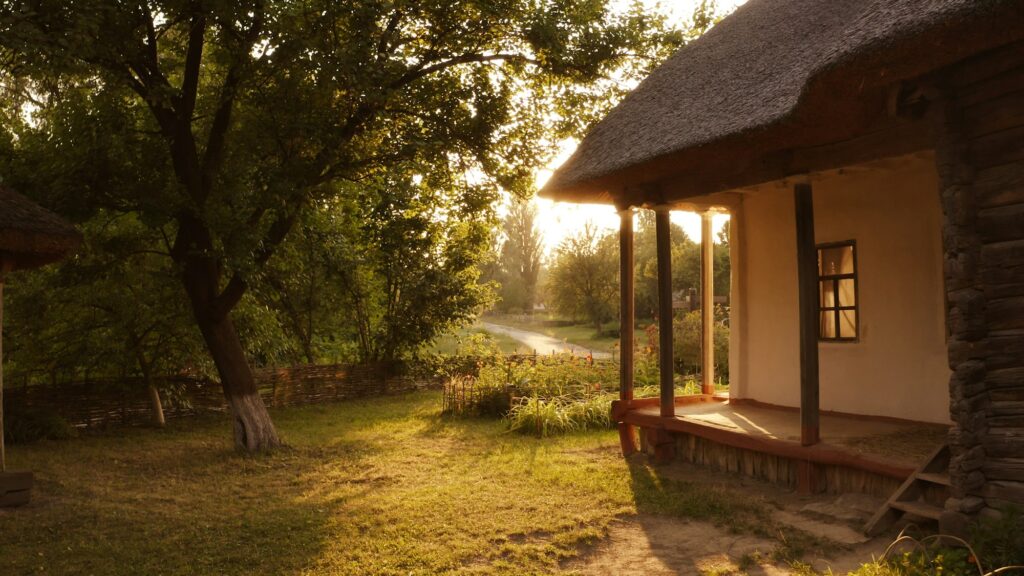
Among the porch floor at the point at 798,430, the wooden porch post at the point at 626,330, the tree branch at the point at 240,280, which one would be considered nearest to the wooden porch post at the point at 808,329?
the porch floor at the point at 798,430

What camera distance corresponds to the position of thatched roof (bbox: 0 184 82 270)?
733 centimetres

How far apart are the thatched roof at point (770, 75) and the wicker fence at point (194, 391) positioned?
26.8 feet

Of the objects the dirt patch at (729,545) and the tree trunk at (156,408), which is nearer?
the dirt patch at (729,545)

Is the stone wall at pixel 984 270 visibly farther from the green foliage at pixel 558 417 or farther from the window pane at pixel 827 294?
the green foliage at pixel 558 417

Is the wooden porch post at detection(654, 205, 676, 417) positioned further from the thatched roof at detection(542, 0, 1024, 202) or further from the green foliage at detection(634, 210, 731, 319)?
the green foliage at detection(634, 210, 731, 319)

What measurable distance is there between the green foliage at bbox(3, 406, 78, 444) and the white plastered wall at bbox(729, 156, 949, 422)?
33.5 feet

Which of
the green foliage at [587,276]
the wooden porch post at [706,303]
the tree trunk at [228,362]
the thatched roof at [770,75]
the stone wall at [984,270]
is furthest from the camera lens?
the green foliage at [587,276]

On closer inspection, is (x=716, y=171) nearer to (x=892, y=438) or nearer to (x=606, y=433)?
(x=892, y=438)

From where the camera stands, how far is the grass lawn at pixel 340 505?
227 inches

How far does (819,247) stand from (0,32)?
906 cm

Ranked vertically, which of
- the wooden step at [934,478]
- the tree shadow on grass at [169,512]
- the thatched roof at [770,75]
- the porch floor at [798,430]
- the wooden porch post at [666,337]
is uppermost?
the thatched roof at [770,75]

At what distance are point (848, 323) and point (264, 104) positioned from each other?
24.9 feet

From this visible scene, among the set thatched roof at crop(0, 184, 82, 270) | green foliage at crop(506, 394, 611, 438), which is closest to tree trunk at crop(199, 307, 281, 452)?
thatched roof at crop(0, 184, 82, 270)

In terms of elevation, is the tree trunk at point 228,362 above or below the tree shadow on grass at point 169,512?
above
